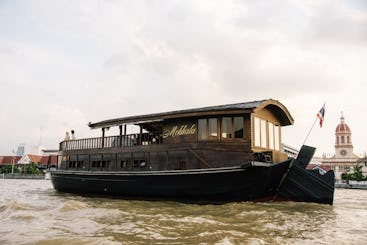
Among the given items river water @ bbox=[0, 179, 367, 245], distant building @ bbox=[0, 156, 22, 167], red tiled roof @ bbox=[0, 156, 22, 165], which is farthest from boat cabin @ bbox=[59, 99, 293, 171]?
red tiled roof @ bbox=[0, 156, 22, 165]

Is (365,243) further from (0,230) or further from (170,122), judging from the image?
(170,122)

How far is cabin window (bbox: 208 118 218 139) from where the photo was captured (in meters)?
11.6

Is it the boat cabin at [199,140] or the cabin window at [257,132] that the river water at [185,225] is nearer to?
the boat cabin at [199,140]

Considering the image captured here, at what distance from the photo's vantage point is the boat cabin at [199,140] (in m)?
11.2

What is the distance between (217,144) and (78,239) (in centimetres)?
657

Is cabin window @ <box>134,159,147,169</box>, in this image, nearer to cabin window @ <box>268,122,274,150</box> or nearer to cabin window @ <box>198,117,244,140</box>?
cabin window @ <box>198,117,244,140</box>

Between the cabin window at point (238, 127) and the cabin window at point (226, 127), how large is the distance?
18 cm

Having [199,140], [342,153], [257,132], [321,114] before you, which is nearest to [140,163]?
[199,140]

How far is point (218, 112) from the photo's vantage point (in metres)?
11.3

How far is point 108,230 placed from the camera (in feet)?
21.5

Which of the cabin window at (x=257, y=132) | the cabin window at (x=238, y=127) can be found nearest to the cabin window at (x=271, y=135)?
the cabin window at (x=257, y=132)

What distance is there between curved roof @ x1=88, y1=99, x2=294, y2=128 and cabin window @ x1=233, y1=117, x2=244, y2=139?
46 cm

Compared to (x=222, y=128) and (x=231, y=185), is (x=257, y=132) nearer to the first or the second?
(x=222, y=128)

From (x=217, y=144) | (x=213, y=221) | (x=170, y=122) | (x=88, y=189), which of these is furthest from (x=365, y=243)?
(x=88, y=189)
